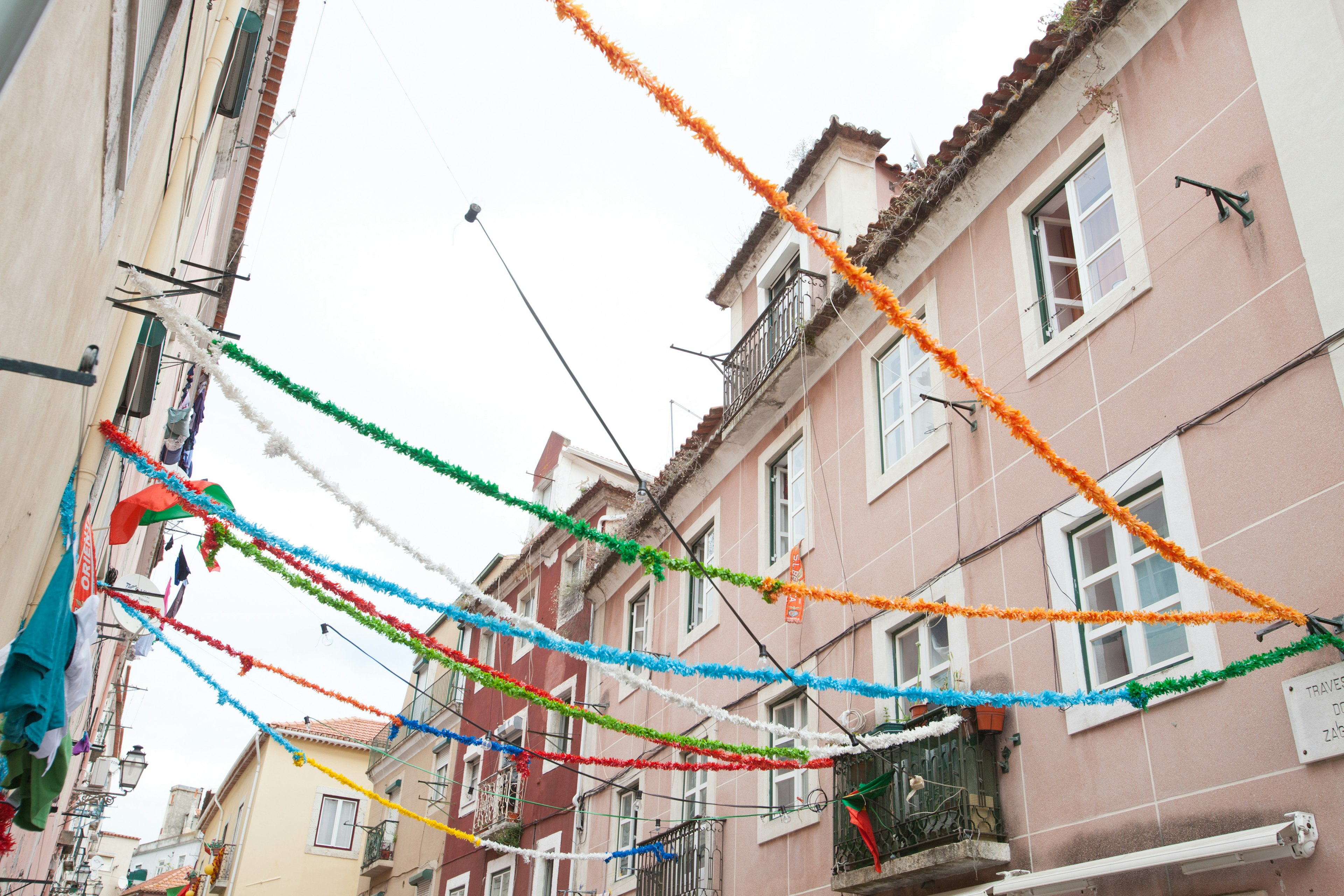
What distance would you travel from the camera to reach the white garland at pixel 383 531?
257 inches

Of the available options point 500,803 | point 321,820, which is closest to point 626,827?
point 500,803

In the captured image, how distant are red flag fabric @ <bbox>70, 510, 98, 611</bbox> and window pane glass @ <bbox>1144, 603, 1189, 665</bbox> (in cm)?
699

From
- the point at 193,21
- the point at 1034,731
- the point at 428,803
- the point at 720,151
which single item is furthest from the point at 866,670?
the point at 428,803

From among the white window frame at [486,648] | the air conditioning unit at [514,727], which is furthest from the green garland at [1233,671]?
the white window frame at [486,648]

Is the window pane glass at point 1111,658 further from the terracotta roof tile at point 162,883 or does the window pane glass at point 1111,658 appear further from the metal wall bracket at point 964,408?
the terracotta roof tile at point 162,883

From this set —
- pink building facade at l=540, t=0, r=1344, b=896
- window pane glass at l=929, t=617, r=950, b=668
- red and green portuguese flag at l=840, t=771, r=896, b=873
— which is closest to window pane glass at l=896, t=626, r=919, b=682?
pink building facade at l=540, t=0, r=1344, b=896

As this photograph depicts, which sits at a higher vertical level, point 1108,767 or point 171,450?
point 171,450

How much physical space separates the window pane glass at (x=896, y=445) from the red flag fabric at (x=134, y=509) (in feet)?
23.3

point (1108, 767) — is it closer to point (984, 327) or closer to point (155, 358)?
point (984, 327)

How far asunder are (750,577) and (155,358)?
5.44 metres

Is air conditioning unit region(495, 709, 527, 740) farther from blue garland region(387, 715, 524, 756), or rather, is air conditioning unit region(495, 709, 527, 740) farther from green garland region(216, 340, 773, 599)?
green garland region(216, 340, 773, 599)

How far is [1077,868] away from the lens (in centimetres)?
726

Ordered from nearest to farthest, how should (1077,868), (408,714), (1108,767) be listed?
(1077,868) < (1108,767) < (408,714)

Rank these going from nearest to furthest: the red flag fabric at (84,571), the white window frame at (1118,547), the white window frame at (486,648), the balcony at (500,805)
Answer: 1. the red flag fabric at (84,571)
2. the white window frame at (1118,547)
3. the balcony at (500,805)
4. the white window frame at (486,648)
